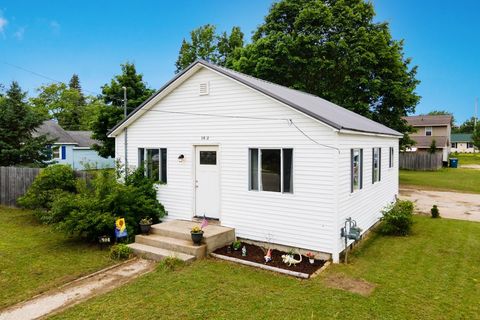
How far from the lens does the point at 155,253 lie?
7.90m

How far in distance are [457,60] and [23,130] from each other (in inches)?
1480

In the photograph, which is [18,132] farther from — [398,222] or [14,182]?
[398,222]

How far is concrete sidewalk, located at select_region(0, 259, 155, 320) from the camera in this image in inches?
213

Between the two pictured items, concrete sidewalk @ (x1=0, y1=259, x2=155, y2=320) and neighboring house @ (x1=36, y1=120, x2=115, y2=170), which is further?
neighboring house @ (x1=36, y1=120, x2=115, y2=170)

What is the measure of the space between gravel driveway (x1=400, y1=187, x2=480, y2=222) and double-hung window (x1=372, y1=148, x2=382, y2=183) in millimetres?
4067

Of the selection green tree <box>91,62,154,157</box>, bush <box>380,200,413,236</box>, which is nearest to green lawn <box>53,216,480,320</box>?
bush <box>380,200,413,236</box>

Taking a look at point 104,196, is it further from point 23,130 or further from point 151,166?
point 23,130

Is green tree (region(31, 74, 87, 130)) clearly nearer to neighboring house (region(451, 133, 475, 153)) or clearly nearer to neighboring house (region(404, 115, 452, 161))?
neighboring house (region(404, 115, 452, 161))

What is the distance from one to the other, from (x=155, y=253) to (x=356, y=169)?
5.76m

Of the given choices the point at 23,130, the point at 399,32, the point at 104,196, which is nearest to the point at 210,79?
the point at 104,196

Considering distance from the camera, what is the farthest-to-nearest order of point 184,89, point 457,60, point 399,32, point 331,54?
point 457,60, point 399,32, point 331,54, point 184,89

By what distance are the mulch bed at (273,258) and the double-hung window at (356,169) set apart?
234 centimetres

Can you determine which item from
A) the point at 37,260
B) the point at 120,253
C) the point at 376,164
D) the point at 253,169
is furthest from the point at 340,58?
the point at 37,260

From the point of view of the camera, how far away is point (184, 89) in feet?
33.0
